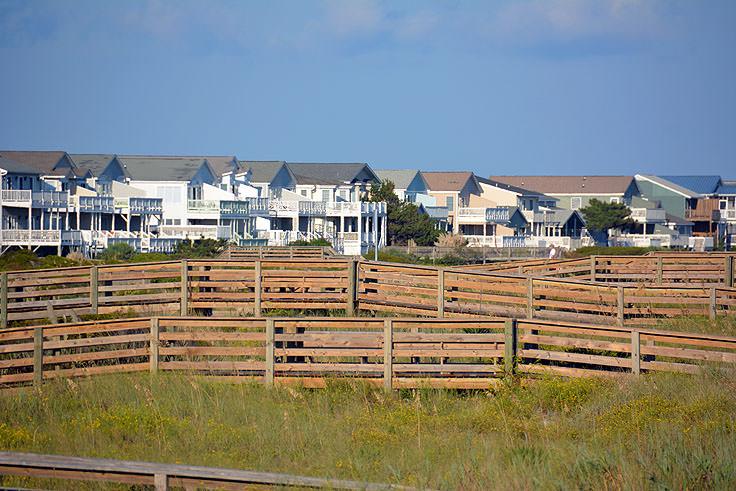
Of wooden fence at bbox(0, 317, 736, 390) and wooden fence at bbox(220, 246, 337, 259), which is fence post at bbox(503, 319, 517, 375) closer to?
wooden fence at bbox(0, 317, 736, 390)

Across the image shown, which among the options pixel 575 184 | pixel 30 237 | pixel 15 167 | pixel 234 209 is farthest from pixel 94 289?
pixel 575 184

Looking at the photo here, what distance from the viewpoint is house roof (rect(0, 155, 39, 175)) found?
231 ft

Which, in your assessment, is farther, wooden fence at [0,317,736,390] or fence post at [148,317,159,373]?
fence post at [148,317,159,373]

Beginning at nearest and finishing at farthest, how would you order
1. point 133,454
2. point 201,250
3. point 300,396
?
point 133,454 < point 300,396 < point 201,250

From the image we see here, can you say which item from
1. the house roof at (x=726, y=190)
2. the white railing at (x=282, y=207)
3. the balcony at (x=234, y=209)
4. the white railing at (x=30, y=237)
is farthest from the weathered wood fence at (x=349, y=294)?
the house roof at (x=726, y=190)

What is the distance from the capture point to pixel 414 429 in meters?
14.4

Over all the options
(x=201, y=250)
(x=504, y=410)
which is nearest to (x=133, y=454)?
(x=504, y=410)

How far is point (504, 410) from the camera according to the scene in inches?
613

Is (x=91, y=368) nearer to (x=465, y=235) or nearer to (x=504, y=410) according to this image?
(x=504, y=410)

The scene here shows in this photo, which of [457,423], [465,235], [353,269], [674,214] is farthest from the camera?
[674,214]

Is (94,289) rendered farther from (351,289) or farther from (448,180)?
(448,180)

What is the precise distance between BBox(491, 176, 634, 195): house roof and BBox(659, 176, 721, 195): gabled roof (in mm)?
Result: 10825

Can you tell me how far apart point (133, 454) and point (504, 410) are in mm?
5170

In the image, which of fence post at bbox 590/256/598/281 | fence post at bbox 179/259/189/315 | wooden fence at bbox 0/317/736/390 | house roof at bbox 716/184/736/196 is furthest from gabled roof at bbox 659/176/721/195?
wooden fence at bbox 0/317/736/390
